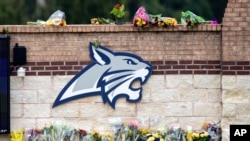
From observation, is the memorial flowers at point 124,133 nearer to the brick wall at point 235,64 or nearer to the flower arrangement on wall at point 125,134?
the flower arrangement on wall at point 125,134

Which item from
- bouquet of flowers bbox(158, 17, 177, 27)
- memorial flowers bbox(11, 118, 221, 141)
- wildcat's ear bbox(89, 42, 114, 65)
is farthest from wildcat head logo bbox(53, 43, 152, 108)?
bouquet of flowers bbox(158, 17, 177, 27)

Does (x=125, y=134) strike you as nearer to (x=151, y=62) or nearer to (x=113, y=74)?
(x=113, y=74)

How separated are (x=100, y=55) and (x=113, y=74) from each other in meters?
0.35

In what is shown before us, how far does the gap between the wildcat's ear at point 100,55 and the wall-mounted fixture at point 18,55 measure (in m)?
1.01

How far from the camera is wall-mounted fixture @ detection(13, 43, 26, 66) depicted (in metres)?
15.7

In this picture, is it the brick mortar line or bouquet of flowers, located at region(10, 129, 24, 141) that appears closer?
the brick mortar line

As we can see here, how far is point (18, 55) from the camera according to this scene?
15.8 m

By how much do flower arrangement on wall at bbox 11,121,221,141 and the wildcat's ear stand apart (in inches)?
37.1

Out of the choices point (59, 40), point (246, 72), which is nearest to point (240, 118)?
point (246, 72)

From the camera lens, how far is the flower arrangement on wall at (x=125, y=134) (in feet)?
51.5

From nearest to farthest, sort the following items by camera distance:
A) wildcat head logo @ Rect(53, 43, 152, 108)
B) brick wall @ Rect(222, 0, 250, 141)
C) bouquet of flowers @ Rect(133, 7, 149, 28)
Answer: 1. brick wall @ Rect(222, 0, 250, 141)
2. bouquet of flowers @ Rect(133, 7, 149, 28)
3. wildcat head logo @ Rect(53, 43, 152, 108)

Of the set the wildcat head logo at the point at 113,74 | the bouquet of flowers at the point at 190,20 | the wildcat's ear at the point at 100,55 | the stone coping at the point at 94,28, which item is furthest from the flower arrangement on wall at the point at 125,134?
the bouquet of flowers at the point at 190,20

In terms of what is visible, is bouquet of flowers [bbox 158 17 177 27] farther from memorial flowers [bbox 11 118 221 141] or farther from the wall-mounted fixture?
the wall-mounted fixture

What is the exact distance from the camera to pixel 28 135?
1580 centimetres
